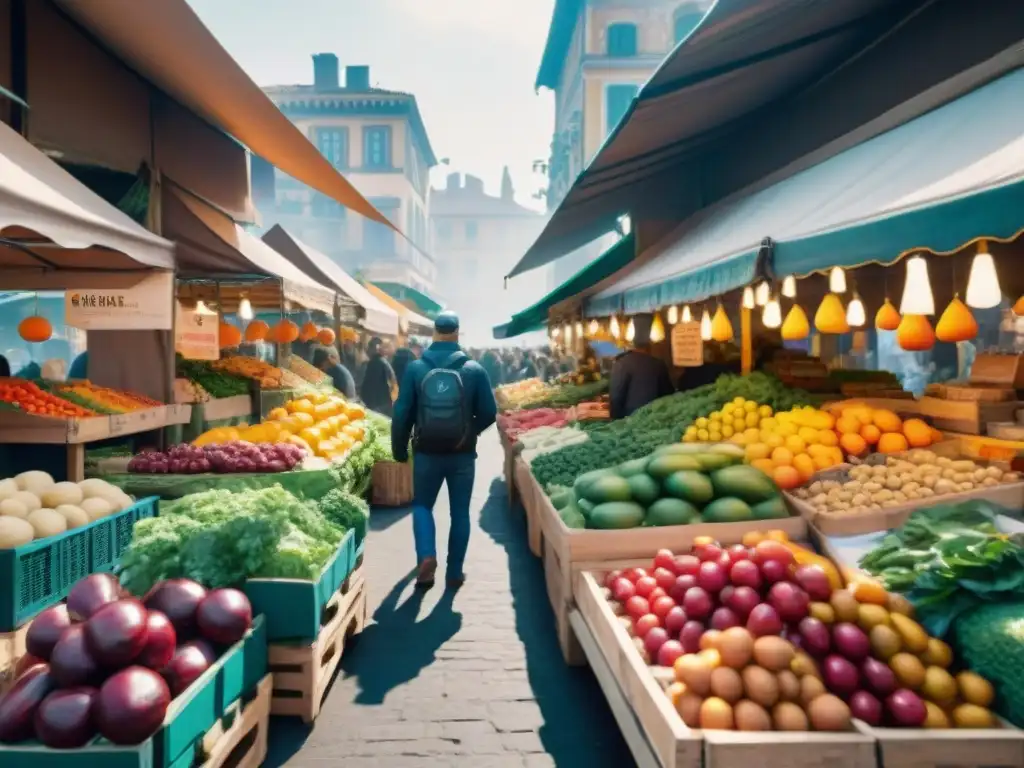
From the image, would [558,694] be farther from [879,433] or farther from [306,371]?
[306,371]

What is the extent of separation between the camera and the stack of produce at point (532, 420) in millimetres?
8664

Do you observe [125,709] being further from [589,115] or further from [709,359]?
[589,115]

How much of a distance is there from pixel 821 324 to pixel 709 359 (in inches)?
162

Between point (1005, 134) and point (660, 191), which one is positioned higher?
point (660, 191)

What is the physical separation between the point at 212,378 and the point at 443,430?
4439mm

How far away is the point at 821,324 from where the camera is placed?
530cm

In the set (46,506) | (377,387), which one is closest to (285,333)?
(377,387)

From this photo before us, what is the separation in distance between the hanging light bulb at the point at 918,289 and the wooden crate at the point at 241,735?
3.58 m

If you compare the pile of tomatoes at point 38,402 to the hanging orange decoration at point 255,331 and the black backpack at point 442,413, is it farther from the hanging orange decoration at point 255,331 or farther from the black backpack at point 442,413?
the hanging orange decoration at point 255,331

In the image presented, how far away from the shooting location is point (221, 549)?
342cm

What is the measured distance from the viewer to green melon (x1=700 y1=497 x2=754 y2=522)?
4.17 metres

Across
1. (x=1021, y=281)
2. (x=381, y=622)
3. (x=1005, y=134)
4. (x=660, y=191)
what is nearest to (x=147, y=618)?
(x=381, y=622)

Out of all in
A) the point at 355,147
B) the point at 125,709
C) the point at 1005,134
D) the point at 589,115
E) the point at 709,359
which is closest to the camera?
the point at 125,709

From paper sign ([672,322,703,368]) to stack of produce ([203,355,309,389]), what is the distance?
199 inches
